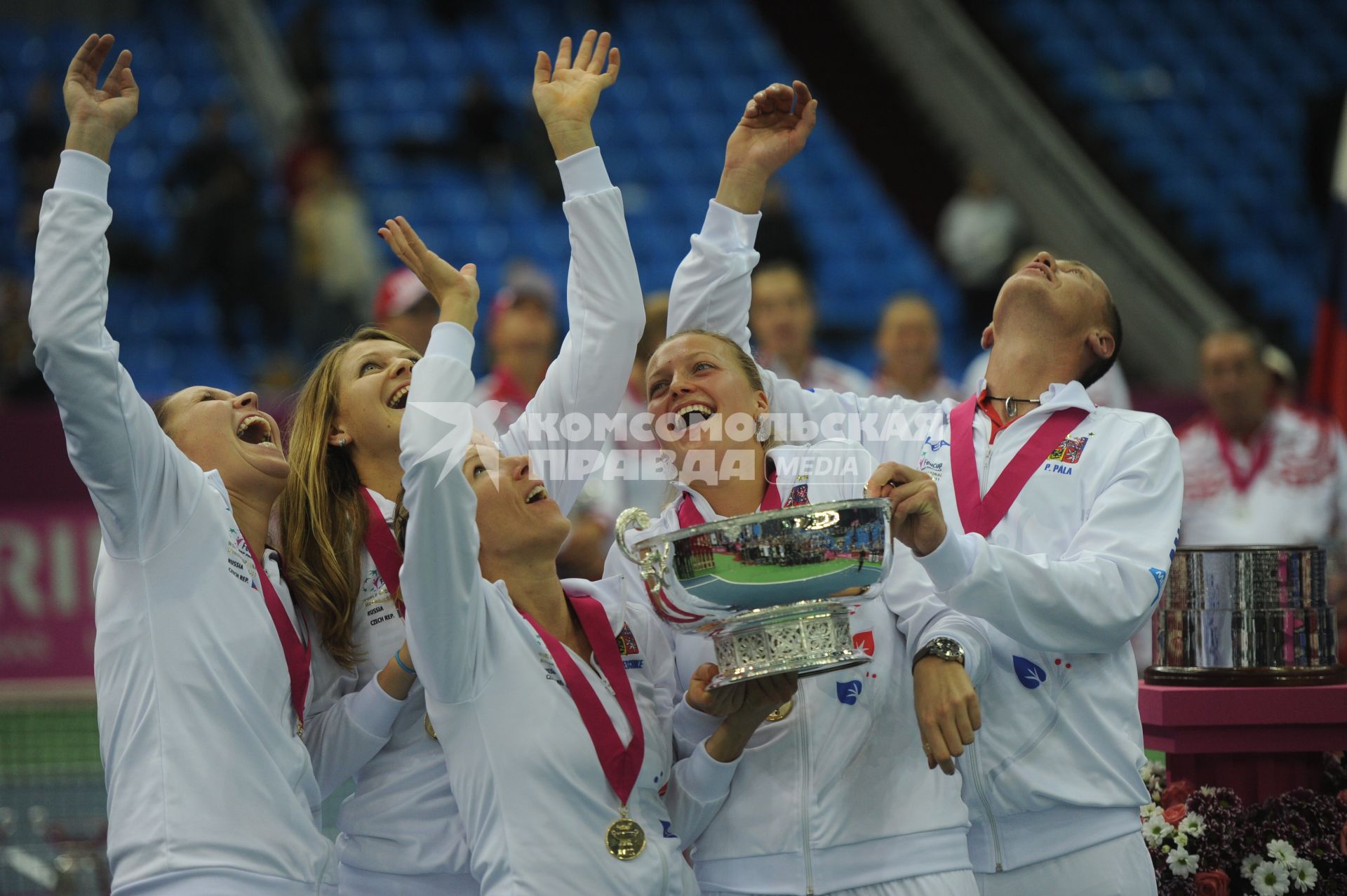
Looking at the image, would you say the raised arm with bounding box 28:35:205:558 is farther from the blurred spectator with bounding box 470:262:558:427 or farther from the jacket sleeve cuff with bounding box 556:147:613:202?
the blurred spectator with bounding box 470:262:558:427

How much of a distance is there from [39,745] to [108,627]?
305cm

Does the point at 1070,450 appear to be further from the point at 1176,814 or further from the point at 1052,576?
the point at 1176,814

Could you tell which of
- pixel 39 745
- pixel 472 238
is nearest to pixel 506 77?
pixel 472 238

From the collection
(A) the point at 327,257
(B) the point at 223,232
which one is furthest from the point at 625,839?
(B) the point at 223,232

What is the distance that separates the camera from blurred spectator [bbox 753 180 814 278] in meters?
10.3

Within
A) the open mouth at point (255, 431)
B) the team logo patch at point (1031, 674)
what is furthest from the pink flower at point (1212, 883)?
the open mouth at point (255, 431)

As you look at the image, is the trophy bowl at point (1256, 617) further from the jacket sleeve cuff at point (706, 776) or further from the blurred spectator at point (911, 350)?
the blurred spectator at point (911, 350)

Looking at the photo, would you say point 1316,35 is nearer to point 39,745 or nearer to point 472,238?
point 472,238

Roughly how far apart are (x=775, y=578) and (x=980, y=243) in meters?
9.55

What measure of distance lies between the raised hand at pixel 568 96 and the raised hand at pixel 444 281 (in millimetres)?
609

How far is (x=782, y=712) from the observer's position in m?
3.05

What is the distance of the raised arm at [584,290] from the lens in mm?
3518

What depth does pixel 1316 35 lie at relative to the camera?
16.0 meters

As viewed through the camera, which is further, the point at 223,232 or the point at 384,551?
the point at 223,232
